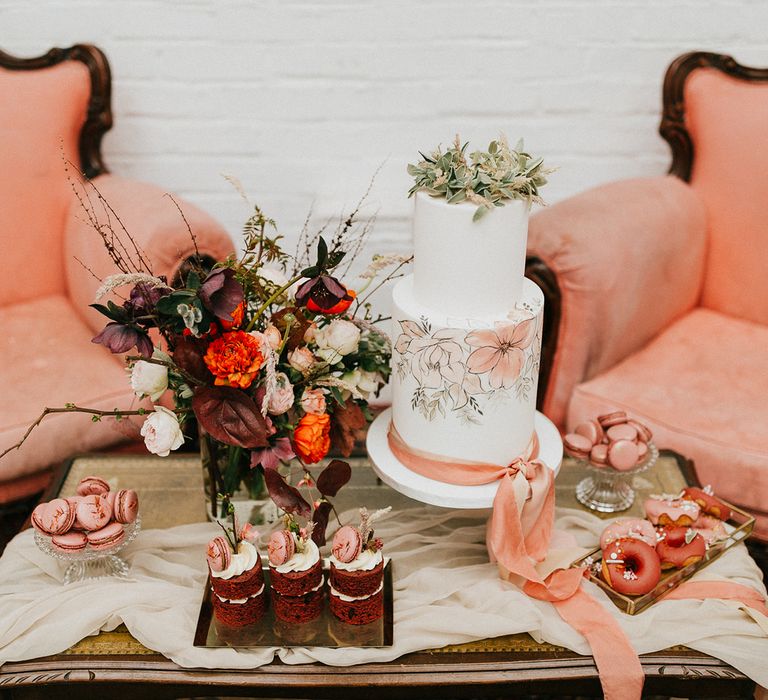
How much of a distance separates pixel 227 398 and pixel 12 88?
1192 mm

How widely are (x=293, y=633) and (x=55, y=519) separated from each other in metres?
0.38

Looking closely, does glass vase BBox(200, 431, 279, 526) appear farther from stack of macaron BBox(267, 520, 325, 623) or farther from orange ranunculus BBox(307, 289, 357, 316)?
orange ranunculus BBox(307, 289, 357, 316)

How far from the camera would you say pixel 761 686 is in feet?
3.66

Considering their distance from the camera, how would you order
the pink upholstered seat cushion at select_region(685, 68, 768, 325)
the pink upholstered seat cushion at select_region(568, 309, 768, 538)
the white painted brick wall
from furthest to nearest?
1. the white painted brick wall
2. the pink upholstered seat cushion at select_region(685, 68, 768, 325)
3. the pink upholstered seat cushion at select_region(568, 309, 768, 538)

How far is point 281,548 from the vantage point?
111 centimetres

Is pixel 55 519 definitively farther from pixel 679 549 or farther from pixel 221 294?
pixel 679 549

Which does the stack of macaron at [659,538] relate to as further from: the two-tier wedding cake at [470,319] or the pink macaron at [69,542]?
the pink macaron at [69,542]

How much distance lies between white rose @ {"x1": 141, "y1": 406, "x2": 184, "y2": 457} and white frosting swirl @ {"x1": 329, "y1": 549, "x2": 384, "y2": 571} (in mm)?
272

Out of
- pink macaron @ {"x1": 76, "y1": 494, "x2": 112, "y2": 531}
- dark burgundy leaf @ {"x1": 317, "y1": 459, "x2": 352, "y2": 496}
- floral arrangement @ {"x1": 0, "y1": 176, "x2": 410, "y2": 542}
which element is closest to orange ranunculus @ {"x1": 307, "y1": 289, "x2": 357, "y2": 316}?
floral arrangement @ {"x1": 0, "y1": 176, "x2": 410, "y2": 542}

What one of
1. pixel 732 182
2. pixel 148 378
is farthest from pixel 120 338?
pixel 732 182

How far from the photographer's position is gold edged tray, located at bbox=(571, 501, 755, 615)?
120cm

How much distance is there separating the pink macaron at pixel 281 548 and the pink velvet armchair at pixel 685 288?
31.4 inches

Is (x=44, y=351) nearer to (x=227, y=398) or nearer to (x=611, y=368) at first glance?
(x=227, y=398)

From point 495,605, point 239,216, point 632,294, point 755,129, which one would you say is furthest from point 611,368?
point 239,216
